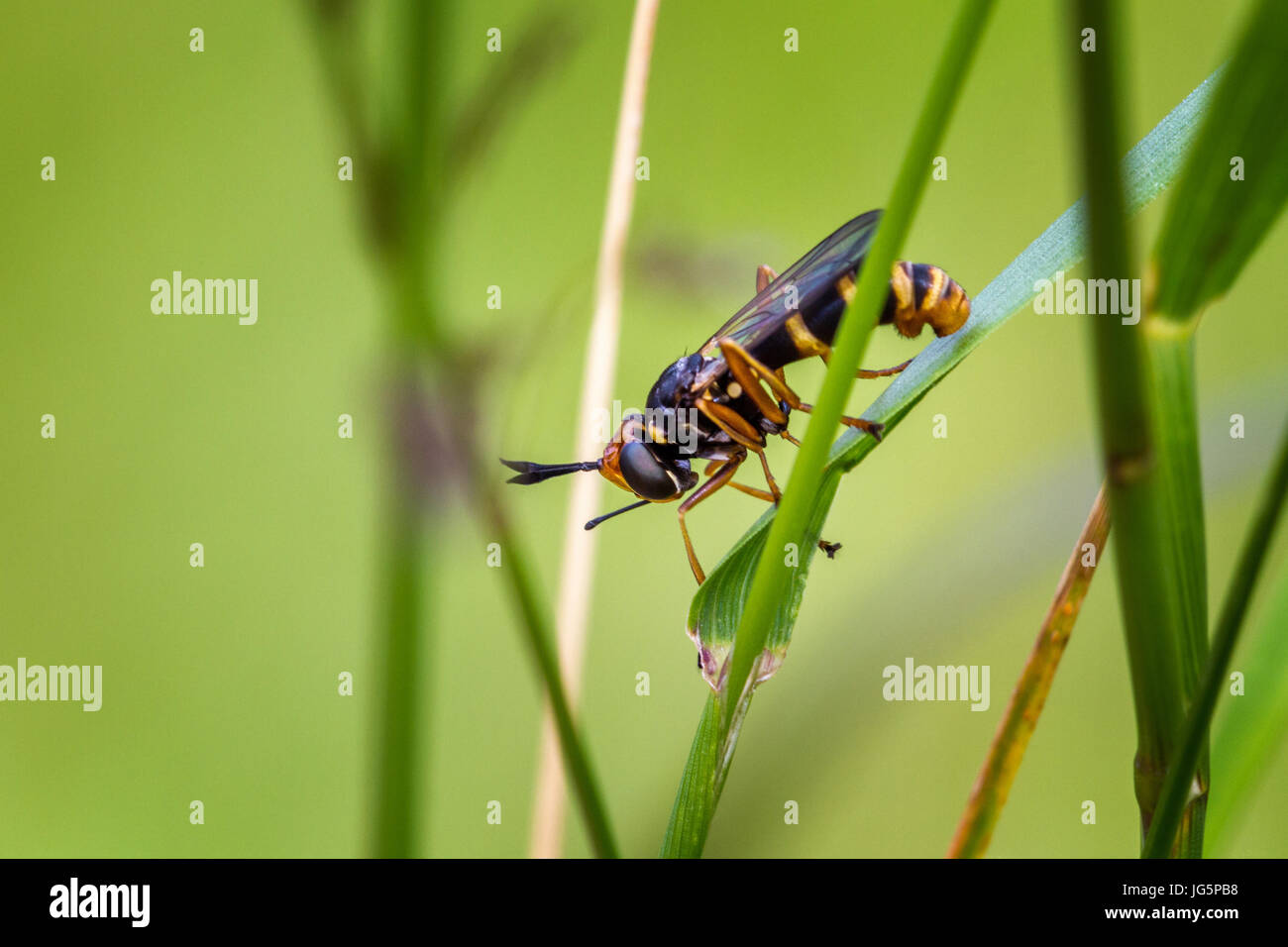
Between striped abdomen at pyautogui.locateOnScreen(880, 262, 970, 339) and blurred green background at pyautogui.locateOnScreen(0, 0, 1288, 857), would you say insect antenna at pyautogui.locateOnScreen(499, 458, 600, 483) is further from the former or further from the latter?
striped abdomen at pyautogui.locateOnScreen(880, 262, 970, 339)

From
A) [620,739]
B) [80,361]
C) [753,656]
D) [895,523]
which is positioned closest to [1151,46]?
[895,523]

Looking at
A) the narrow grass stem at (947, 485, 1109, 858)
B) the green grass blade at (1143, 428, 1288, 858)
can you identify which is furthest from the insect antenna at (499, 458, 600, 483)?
the green grass blade at (1143, 428, 1288, 858)

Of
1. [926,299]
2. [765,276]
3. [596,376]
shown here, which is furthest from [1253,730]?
[765,276]

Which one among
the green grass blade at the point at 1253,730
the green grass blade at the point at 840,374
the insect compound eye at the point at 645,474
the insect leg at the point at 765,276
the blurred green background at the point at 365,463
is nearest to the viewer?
the green grass blade at the point at 840,374

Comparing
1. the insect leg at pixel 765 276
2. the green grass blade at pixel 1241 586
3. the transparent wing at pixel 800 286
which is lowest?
the green grass blade at pixel 1241 586

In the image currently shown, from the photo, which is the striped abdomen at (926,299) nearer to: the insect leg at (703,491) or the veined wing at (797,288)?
the veined wing at (797,288)

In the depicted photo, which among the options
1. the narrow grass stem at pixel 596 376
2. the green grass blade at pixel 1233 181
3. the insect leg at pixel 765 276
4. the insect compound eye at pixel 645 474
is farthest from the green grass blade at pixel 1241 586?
the insect leg at pixel 765 276
